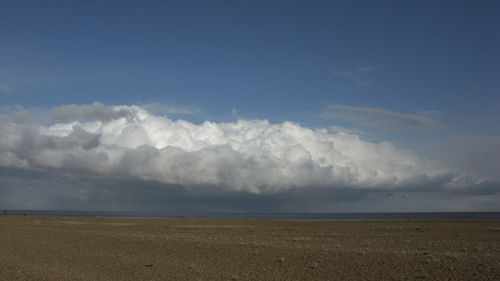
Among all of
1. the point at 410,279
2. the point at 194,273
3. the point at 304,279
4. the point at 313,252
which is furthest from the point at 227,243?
the point at 410,279

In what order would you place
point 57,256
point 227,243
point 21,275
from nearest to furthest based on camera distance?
point 21,275 → point 57,256 → point 227,243

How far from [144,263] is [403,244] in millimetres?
18145

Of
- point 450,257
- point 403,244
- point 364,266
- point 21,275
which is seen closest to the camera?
point 21,275

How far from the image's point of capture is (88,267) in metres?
20.1

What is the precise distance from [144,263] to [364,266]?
11717 millimetres

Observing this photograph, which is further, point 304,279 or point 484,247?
point 484,247

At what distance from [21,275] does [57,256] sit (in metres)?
6.31

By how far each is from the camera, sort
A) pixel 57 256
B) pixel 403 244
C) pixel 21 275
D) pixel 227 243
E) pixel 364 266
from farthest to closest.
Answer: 1. pixel 227 243
2. pixel 403 244
3. pixel 57 256
4. pixel 364 266
5. pixel 21 275

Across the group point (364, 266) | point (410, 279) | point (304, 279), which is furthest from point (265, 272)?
point (410, 279)

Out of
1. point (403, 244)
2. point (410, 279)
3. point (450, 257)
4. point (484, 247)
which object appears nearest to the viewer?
point (410, 279)

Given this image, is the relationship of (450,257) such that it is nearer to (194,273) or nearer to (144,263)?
(194,273)

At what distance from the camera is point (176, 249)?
2672cm

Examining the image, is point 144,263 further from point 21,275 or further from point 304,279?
point 304,279

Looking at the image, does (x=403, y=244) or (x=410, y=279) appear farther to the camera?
(x=403, y=244)
